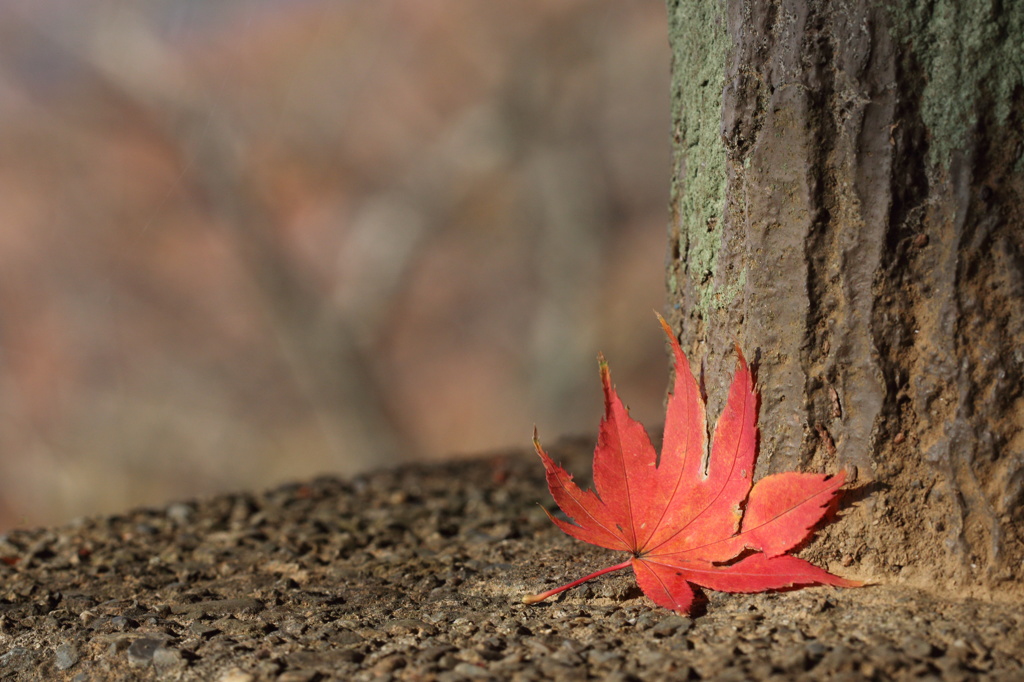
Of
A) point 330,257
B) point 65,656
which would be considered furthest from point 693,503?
point 330,257

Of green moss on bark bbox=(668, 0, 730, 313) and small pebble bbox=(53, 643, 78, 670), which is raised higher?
green moss on bark bbox=(668, 0, 730, 313)

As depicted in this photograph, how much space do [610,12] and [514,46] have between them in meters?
0.71

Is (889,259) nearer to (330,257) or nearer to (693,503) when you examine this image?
(693,503)

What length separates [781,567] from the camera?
43.3 inches

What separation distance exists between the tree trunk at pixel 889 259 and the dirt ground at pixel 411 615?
4.1 inches

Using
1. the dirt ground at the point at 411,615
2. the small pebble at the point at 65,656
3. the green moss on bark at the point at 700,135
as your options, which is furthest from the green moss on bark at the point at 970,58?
the small pebble at the point at 65,656

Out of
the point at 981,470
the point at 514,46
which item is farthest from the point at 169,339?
the point at 981,470

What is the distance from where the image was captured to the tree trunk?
3.41 feet

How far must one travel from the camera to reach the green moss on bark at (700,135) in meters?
1.18

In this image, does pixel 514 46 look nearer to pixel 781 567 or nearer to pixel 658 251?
pixel 658 251

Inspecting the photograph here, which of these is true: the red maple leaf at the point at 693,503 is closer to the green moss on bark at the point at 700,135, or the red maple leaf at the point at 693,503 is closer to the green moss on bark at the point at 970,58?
the green moss on bark at the point at 700,135

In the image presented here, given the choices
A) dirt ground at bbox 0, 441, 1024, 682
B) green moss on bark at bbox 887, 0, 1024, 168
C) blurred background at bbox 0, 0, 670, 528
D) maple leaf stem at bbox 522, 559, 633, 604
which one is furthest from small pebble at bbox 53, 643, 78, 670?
blurred background at bbox 0, 0, 670, 528

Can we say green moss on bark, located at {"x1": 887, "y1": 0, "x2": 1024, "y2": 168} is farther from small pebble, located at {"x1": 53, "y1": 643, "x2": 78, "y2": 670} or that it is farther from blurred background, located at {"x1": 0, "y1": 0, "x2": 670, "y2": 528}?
blurred background, located at {"x1": 0, "y1": 0, "x2": 670, "y2": 528}

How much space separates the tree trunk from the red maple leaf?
4cm
